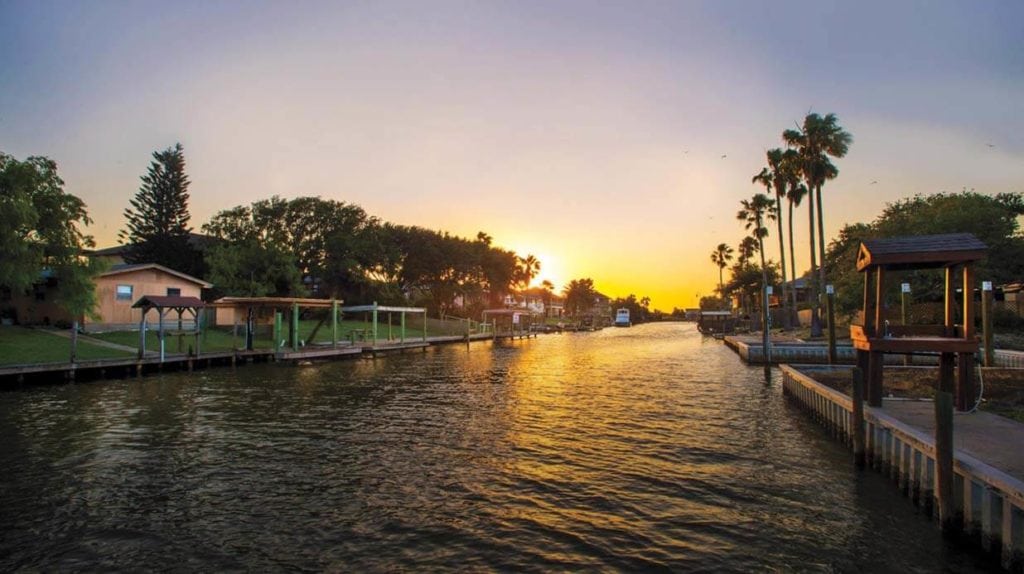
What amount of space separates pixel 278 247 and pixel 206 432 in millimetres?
45038

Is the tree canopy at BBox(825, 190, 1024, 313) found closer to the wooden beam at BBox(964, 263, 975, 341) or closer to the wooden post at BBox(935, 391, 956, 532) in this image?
the wooden beam at BBox(964, 263, 975, 341)

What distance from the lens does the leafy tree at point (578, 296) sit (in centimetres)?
16850

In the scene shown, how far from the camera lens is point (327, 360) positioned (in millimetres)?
39781

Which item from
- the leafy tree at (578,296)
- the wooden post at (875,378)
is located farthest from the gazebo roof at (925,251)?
the leafy tree at (578,296)

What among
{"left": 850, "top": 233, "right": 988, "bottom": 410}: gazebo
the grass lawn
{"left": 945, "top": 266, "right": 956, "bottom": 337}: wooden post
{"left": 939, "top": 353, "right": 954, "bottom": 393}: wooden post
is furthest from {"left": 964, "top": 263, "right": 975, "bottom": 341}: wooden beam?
the grass lawn

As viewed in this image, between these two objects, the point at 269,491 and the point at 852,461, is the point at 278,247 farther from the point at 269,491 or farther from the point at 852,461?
the point at 852,461

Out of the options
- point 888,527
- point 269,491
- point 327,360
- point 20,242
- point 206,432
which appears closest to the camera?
point 888,527

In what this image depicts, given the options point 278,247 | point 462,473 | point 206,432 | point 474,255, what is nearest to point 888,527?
point 462,473

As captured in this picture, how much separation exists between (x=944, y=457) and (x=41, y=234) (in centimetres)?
4162

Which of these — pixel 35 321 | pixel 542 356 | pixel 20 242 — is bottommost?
pixel 542 356

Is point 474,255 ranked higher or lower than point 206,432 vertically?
higher

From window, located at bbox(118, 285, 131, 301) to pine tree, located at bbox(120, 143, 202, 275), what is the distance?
1643 cm

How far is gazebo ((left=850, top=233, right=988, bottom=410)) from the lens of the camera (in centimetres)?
1302

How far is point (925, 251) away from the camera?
13.5 metres
